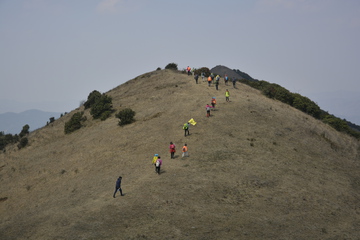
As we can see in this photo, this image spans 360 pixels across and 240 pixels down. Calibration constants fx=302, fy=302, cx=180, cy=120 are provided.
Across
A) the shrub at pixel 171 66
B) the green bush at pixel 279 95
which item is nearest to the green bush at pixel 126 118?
the green bush at pixel 279 95

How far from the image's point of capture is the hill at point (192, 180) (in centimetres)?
1756

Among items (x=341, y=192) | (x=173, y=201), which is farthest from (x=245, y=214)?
(x=341, y=192)

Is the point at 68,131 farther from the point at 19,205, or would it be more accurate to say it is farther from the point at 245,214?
the point at 245,214

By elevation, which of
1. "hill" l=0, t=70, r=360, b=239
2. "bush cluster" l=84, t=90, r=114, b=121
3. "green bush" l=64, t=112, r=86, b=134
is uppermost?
"bush cluster" l=84, t=90, r=114, b=121

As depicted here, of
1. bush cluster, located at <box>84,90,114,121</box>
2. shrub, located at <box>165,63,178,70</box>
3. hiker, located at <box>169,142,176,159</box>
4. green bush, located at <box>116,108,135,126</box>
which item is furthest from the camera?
shrub, located at <box>165,63,178,70</box>

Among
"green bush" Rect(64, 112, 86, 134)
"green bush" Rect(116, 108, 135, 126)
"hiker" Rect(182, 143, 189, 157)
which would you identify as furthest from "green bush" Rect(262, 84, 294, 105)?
"hiker" Rect(182, 143, 189, 157)

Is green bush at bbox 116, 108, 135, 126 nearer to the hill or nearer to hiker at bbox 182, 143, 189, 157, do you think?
the hill

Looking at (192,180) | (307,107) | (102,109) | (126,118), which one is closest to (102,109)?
(102,109)

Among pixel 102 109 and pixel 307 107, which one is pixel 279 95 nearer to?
pixel 307 107

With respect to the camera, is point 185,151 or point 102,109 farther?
point 102,109

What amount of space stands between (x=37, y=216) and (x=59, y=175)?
12.2 metres

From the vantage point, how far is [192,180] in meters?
23.0

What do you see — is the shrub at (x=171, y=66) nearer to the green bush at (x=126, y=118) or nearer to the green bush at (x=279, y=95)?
the green bush at (x=279, y=95)

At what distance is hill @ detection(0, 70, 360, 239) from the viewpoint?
1756 cm
